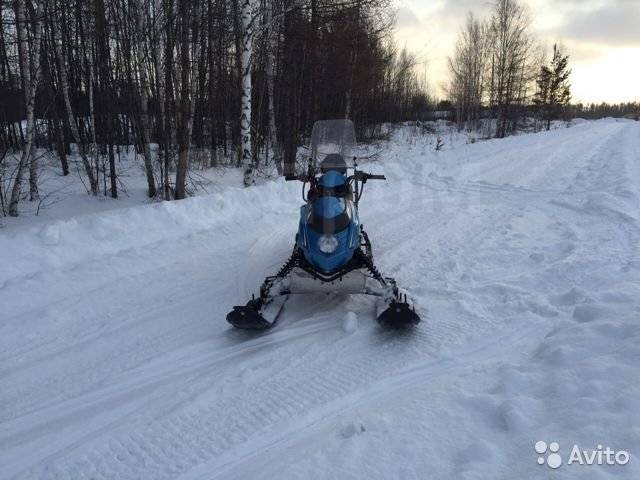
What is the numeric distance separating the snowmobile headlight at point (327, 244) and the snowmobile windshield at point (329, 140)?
2.06 meters

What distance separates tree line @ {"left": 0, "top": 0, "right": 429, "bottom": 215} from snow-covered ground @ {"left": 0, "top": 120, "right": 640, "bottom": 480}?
12.9 ft

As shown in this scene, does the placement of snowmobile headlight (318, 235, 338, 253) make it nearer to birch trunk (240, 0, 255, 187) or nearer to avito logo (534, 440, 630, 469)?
avito logo (534, 440, 630, 469)

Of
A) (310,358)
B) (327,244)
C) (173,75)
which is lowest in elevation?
(310,358)

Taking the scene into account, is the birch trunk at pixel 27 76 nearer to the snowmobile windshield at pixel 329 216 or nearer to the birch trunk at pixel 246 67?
the birch trunk at pixel 246 67

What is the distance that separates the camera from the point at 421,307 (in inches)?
167

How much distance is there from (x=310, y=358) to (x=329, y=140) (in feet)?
11.1

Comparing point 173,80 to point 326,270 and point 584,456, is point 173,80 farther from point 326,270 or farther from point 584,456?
point 584,456

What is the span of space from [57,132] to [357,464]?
1432 cm

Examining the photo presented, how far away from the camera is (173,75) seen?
9.78 m

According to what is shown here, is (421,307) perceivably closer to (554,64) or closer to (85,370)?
(85,370)

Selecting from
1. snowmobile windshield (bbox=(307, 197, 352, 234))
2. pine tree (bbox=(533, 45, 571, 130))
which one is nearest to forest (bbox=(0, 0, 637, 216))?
snowmobile windshield (bbox=(307, 197, 352, 234))

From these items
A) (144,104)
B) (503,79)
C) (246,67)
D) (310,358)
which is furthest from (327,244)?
(503,79)

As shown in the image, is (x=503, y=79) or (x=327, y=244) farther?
(x=503, y=79)

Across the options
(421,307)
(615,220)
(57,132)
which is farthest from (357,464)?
(57,132)
